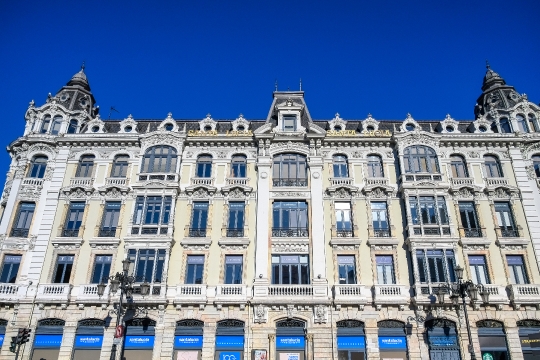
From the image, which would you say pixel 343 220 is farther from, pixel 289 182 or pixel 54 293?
pixel 54 293

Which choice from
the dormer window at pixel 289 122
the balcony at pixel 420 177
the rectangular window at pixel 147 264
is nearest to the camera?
the rectangular window at pixel 147 264

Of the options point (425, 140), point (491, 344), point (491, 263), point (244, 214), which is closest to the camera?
point (491, 344)

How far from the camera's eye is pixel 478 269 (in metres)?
29.4

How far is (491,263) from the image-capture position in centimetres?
2938

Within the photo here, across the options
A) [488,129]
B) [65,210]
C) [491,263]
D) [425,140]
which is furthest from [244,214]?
[488,129]

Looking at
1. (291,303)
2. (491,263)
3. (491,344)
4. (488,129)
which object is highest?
(488,129)

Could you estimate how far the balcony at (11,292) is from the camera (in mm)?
28062

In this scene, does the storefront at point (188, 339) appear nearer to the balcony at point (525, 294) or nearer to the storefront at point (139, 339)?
the storefront at point (139, 339)

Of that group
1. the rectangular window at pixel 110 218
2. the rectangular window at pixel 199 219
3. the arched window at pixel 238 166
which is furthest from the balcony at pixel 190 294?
the arched window at pixel 238 166

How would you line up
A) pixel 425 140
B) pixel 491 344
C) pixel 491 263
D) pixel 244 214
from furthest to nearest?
pixel 425 140
pixel 244 214
pixel 491 263
pixel 491 344

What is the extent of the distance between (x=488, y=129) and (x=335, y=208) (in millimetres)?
14657

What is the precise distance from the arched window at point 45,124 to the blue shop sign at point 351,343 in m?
27.3

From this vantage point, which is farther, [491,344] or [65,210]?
[65,210]

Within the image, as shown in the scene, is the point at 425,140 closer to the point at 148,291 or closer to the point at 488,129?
the point at 488,129
